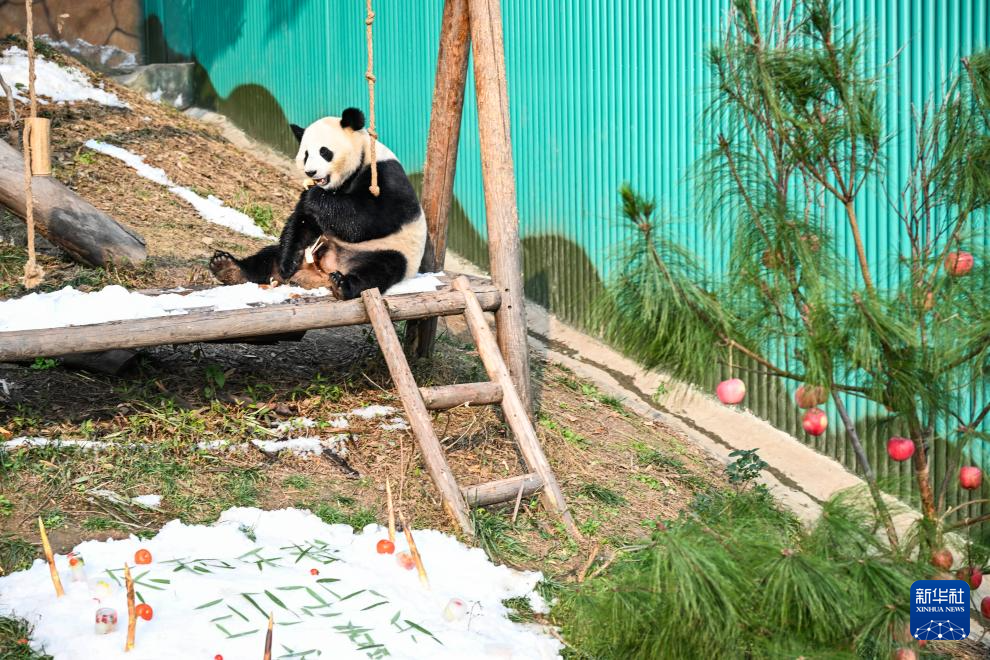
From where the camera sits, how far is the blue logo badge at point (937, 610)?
2240 millimetres

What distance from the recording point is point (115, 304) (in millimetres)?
4367

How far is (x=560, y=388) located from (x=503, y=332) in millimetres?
1333

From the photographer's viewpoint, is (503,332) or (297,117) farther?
(297,117)

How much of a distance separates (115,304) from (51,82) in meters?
5.72

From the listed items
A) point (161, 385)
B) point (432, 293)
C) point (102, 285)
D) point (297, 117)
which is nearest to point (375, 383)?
point (432, 293)

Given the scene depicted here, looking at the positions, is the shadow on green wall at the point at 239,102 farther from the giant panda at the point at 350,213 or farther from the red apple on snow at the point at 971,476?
the red apple on snow at the point at 971,476

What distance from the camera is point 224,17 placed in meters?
11.0

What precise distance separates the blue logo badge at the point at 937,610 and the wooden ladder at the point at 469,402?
2074mm

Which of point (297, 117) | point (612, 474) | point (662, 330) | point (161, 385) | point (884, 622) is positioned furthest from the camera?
point (297, 117)

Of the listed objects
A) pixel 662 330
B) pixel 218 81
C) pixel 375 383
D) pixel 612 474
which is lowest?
pixel 612 474

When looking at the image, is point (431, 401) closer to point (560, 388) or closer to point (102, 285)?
point (560, 388)

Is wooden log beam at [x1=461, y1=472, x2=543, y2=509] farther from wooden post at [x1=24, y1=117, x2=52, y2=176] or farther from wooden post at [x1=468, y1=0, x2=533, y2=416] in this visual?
wooden post at [x1=24, y1=117, x2=52, y2=176]

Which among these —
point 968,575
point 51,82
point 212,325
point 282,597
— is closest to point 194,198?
point 51,82

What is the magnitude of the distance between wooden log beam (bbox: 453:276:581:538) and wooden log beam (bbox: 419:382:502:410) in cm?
6
